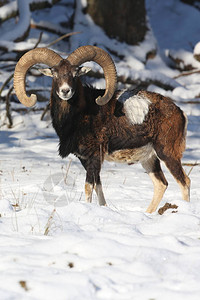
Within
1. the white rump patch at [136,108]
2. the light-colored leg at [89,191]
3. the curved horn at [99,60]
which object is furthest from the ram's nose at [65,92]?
the light-colored leg at [89,191]

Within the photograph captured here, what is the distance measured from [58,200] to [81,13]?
10.9 m

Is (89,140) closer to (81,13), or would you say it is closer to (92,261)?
(92,261)

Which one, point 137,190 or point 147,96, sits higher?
point 147,96

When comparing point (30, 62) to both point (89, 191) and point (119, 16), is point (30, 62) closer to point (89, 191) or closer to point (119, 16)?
point (89, 191)

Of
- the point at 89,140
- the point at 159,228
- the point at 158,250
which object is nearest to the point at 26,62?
the point at 89,140

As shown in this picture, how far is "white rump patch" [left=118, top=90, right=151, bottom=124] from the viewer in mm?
6523

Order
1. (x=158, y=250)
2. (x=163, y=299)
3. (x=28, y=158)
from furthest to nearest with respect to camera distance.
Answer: (x=28, y=158) → (x=158, y=250) → (x=163, y=299)

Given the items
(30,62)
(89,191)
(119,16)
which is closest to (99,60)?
(30,62)

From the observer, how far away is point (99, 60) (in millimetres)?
6602

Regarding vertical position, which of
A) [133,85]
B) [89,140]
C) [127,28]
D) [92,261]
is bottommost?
[133,85]

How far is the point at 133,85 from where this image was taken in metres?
14.9

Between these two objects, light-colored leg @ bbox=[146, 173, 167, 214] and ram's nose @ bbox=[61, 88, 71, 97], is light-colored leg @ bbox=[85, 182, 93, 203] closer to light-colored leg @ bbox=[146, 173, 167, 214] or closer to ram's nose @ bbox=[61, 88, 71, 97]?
light-colored leg @ bbox=[146, 173, 167, 214]

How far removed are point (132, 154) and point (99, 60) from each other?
52.2 inches

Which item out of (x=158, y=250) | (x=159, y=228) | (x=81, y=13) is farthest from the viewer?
(x=81, y=13)
